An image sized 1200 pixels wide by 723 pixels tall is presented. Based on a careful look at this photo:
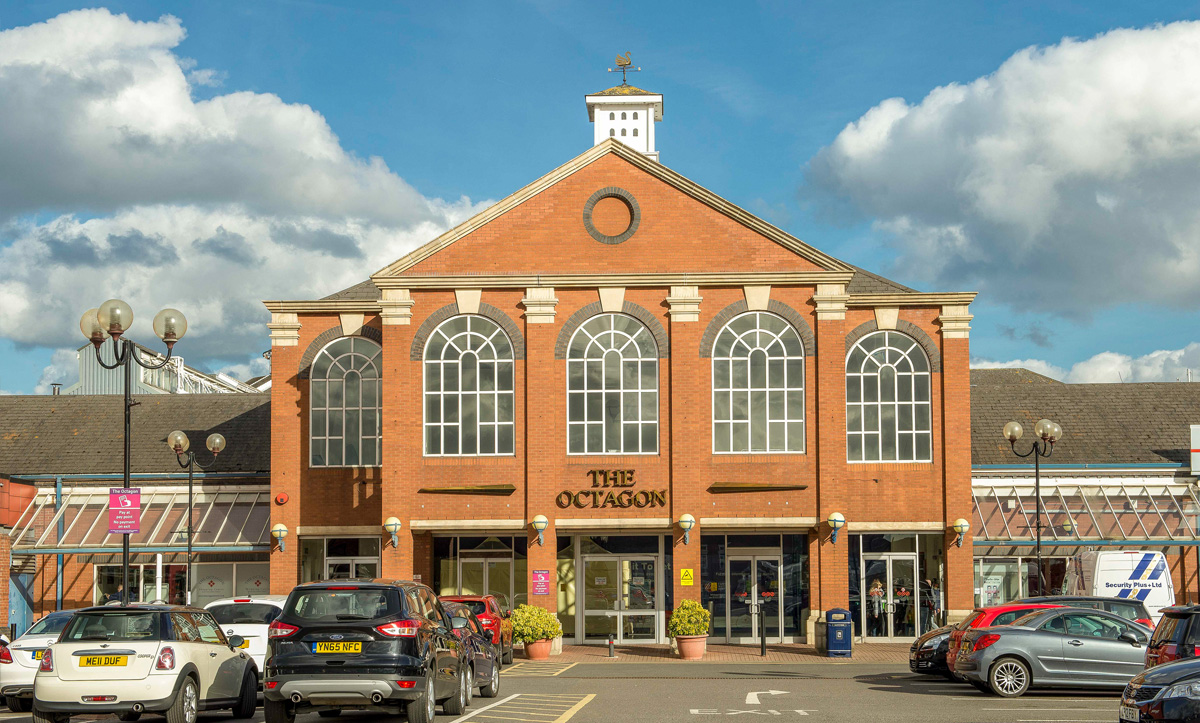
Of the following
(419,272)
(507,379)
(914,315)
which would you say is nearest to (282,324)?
(419,272)

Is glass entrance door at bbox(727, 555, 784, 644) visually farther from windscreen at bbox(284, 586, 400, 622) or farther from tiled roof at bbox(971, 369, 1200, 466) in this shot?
windscreen at bbox(284, 586, 400, 622)

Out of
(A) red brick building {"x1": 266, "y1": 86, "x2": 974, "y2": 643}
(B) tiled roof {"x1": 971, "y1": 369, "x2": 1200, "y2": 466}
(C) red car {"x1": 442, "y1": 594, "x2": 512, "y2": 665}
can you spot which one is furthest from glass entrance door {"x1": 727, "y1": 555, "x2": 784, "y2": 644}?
(B) tiled roof {"x1": 971, "y1": 369, "x2": 1200, "y2": 466}

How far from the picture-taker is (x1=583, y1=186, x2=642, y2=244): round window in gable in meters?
31.5

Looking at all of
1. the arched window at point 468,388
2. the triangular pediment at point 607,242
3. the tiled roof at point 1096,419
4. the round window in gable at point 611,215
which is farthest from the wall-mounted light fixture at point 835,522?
the round window in gable at point 611,215

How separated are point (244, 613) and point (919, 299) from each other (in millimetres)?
18329

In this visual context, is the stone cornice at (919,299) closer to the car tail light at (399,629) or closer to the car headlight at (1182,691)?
the car tail light at (399,629)

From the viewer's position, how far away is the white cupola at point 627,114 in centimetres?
5156

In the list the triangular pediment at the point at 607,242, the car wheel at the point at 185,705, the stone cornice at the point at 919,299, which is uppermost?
the triangular pediment at the point at 607,242

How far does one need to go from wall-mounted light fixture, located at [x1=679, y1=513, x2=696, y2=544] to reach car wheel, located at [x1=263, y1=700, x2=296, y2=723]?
653 inches

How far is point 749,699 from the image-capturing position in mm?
18672

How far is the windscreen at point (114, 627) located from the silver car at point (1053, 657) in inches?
483

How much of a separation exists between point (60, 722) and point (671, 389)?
18.3 metres

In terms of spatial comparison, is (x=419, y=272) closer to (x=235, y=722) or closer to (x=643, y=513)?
(x=643, y=513)

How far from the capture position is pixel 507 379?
3112cm
